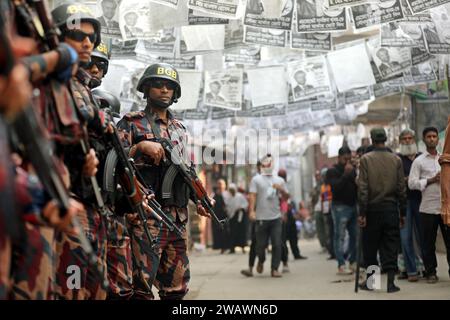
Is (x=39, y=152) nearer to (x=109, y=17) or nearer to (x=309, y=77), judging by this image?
(x=109, y=17)

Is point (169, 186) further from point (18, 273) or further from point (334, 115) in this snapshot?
point (334, 115)

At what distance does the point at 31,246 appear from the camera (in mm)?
2990

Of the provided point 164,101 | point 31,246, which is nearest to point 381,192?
point 164,101

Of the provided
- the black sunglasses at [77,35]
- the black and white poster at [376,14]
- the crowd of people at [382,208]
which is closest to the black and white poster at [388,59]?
the crowd of people at [382,208]

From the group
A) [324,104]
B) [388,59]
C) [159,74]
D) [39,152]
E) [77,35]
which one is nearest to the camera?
[39,152]

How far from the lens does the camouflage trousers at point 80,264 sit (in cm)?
370

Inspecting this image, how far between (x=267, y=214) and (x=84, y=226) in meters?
8.06

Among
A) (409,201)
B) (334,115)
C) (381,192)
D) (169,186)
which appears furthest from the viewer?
(334,115)

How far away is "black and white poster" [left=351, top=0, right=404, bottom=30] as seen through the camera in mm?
8438

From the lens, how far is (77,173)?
3697mm

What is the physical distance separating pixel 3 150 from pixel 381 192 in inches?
276

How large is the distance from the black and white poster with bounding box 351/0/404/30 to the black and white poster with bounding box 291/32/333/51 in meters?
1.17

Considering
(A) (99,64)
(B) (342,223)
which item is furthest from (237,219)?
(A) (99,64)

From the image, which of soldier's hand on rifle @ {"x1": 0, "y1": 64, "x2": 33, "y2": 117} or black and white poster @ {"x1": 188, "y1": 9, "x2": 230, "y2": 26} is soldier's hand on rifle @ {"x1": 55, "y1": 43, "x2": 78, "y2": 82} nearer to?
soldier's hand on rifle @ {"x1": 0, "y1": 64, "x2": 33, "y2": 117}
